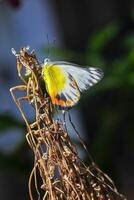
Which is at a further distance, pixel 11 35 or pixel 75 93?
pixel 11 35

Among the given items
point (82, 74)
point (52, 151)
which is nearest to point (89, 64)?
point (82, 74)

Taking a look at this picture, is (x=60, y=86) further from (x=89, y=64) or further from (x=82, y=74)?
(x=89, y=64)

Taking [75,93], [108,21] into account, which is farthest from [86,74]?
[108,21]

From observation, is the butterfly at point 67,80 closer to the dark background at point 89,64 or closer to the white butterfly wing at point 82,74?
the white butterfly wing at point 82,74

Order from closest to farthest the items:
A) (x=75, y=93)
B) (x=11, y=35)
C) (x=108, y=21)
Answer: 1. (x=75, y=93)
2. (x=108, y=21)
3. (x=11, y=35)

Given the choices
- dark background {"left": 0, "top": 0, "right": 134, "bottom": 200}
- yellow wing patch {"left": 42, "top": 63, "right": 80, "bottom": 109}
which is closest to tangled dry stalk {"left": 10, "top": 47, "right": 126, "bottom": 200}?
yellow wing patch {"left": 42, "top": 63, "right": 80, "bottom": 109}

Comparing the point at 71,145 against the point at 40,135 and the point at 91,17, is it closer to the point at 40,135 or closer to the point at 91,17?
the point at 40,135

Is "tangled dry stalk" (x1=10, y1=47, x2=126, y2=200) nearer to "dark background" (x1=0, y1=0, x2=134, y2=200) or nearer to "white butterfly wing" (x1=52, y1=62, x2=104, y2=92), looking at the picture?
"white butterfly wing" (x1=52, y1=62, x2=104, y2=92)

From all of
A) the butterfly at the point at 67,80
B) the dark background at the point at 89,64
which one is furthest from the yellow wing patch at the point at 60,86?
the dark background at the point at 89,64
